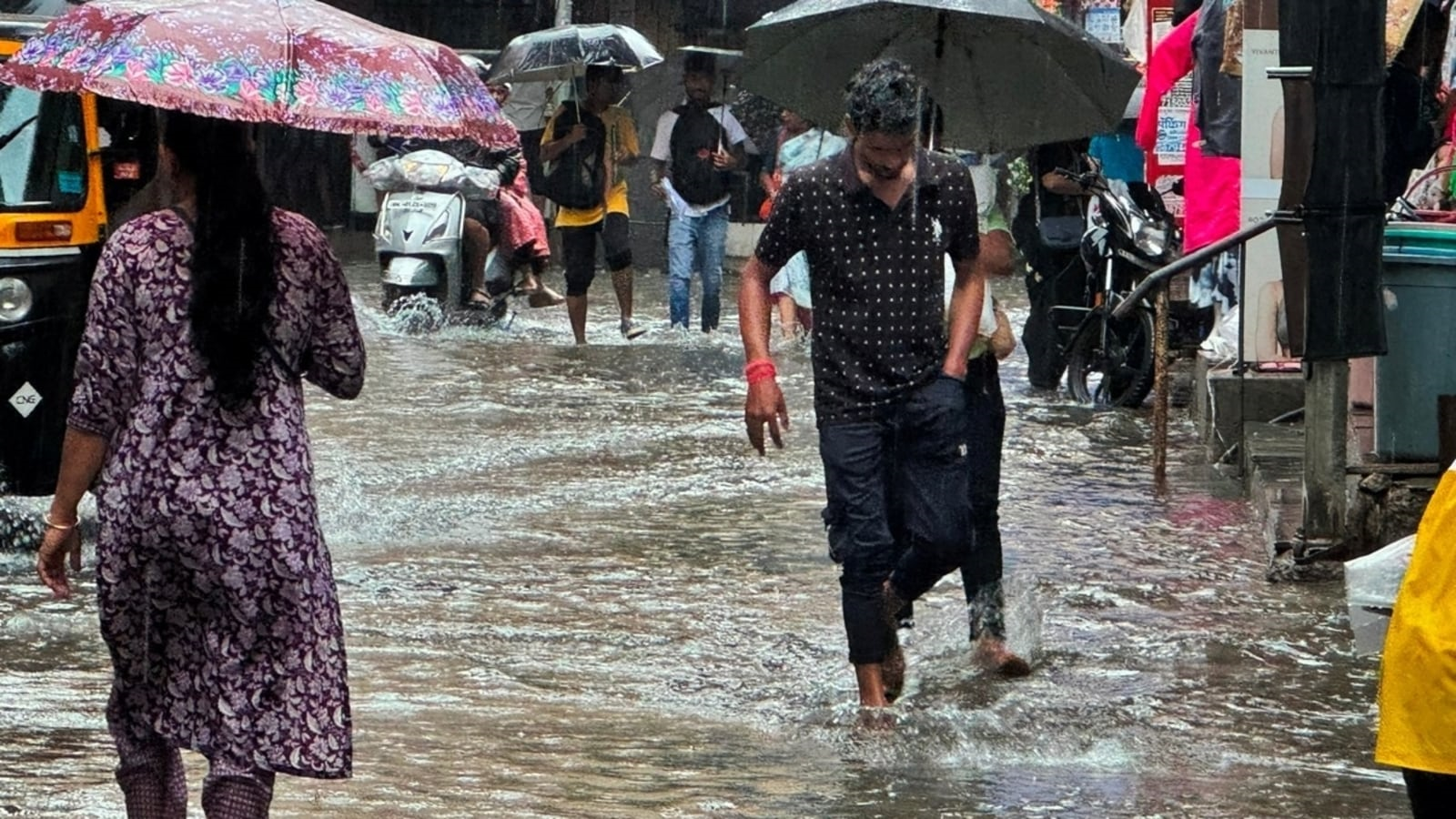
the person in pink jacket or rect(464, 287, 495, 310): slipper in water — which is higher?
the person in pink jacket

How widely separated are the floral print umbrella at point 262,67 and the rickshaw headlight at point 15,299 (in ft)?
12.3

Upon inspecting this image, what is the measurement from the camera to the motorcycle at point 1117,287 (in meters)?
13.6

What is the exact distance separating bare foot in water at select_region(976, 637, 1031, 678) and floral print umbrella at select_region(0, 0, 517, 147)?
2.76 m

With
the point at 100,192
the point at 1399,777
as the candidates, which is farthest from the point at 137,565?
the point at 100,192

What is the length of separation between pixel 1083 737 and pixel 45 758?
2.66 m

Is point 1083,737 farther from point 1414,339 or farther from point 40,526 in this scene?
point 40,526

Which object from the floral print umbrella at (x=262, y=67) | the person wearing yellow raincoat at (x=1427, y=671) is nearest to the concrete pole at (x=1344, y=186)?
the floral print umbrella at (x=262, y=67)

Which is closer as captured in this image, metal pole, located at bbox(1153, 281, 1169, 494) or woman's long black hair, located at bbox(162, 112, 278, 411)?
woman's long black hair, located at bbox(162, 112, 278, 411)

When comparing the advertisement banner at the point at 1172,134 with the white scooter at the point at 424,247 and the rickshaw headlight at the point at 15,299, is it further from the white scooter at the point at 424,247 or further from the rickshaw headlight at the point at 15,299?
the rickshaw headlight at the point at 15,299

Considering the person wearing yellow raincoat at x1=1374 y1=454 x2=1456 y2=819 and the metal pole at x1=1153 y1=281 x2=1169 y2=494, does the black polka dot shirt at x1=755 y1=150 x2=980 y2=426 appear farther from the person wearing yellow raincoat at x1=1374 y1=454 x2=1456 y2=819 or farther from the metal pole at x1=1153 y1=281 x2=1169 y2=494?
the metal pole at x1=1153 y1=281 x2=1169 y2=494

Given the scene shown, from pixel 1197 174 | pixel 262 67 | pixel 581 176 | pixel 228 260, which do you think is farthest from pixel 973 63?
pixel 581 176

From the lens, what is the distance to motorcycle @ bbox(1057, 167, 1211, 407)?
44.7 ft

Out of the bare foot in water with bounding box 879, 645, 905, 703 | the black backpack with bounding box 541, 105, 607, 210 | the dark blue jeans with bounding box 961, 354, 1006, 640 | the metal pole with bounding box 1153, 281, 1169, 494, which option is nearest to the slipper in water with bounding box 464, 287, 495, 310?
the black backpack with bounding box 541, 105, 607, 210

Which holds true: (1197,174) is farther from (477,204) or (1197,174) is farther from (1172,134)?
(477,204)
